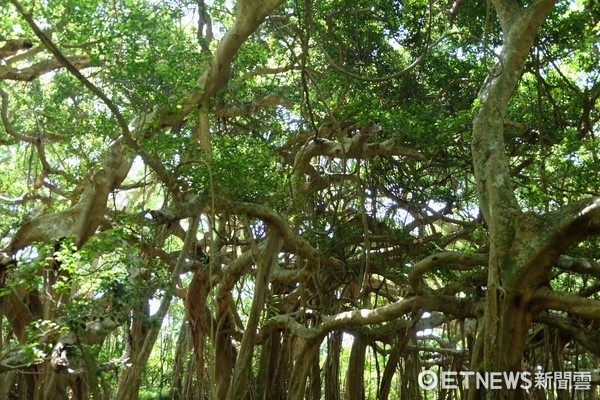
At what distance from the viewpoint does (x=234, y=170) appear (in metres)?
4.76

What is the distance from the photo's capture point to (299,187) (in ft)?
18.6

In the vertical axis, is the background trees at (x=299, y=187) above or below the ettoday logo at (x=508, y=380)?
above

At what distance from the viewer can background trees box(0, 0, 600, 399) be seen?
416cm

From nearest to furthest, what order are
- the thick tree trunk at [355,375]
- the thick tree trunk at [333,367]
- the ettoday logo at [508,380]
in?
the ettoday logo at [508,380] < the thick tree trunk at [333,367] < the thick tree trunk at [355,375]

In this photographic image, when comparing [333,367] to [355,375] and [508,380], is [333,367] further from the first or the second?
[508,380]

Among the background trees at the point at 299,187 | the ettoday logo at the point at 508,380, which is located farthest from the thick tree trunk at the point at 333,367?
the ettoday logo at the point at 508,380

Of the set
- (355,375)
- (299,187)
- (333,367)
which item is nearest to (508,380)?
(299,187)

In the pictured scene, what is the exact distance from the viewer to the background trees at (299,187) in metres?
4.16

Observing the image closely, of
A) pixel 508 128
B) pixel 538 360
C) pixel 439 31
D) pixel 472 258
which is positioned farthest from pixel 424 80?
pixel 538 360

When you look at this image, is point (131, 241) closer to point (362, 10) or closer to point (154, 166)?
point (154, 166)

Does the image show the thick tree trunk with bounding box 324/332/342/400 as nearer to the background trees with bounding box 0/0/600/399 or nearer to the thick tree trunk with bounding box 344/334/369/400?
the background trees with bounding box 0/0/600/399

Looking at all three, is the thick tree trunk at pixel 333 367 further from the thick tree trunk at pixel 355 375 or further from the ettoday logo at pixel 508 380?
the ettoday logo at pixel 508 380

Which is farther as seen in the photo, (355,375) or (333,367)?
(355,375)

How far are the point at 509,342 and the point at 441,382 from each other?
3.76m
